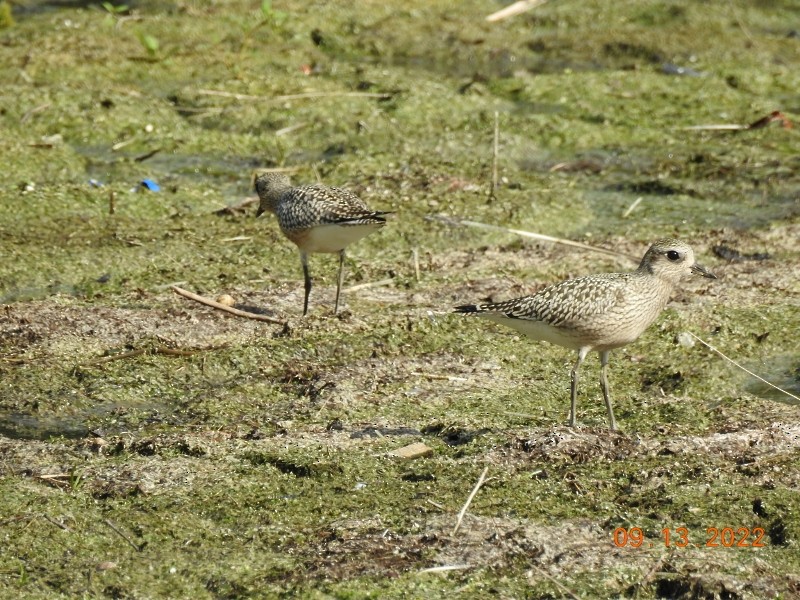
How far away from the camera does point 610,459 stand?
21.0 feet

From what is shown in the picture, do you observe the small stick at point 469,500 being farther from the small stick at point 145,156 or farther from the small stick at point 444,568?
the small stick at point 145,156

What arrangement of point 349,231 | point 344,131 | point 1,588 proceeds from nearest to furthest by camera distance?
point 1,588 → point 349,231 → point 344,131

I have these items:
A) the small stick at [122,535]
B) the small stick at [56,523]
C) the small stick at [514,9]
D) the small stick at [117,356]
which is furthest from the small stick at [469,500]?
the small stick at [514,9]

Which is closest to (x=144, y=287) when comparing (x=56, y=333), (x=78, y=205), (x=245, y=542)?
(x=56, y=333)

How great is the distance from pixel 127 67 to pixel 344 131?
2.95 meters

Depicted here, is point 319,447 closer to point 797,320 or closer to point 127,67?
point 797,320

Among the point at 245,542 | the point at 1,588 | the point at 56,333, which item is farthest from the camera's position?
the point at 56,333

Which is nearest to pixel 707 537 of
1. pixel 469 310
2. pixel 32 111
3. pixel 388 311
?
pixel 469 310

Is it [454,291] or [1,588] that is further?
[454,291]

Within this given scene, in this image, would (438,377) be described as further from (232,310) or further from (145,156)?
(145,156)

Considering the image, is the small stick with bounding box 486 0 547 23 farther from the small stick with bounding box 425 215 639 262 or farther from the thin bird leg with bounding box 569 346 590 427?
the thin bird leg with bounding box 569 346 590 427

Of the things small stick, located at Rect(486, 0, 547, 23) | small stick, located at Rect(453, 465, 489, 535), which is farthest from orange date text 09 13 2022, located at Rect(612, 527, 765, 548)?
small stick, located at Rect(486, 0, 547, 23)

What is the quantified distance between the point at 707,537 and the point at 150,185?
647 centimetres

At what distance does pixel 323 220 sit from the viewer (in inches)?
338
